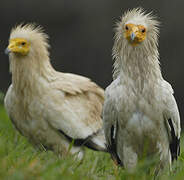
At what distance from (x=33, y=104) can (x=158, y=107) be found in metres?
1.96

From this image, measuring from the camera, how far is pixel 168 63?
12.2 meters

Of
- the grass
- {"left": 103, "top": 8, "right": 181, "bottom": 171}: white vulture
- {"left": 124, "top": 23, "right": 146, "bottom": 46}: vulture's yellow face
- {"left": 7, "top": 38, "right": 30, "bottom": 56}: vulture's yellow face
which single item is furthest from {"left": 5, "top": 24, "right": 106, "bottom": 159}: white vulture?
{"left": 124, "top": 23, "right": 146, "bottom": 46}: vulture's yellow face

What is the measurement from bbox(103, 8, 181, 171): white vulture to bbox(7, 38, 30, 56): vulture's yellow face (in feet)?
5.03

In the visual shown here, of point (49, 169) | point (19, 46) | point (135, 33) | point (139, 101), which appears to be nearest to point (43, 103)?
point (19, 46)

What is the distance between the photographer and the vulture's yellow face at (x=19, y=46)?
7.00 metres

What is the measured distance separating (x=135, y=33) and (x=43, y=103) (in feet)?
6.22

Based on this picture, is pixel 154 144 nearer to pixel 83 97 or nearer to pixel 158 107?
pixel 158 107

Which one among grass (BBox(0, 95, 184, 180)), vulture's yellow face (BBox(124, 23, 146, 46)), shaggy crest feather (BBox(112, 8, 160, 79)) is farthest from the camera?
shaggy crest feather (BBox(112, 8, 160, 79))

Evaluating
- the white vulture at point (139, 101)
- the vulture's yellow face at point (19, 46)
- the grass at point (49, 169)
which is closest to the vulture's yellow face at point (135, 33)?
the white vulture at point (139, 101)

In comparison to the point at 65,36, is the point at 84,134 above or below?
below

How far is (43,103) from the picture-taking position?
699cm

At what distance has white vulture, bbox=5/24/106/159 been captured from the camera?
7004 mm

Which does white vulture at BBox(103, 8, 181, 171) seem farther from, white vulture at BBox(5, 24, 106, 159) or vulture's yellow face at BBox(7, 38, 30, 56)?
vulture's yellow face at BBox(7, 38, 30, 56)

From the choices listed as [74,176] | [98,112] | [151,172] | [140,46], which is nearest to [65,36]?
[98,112]
